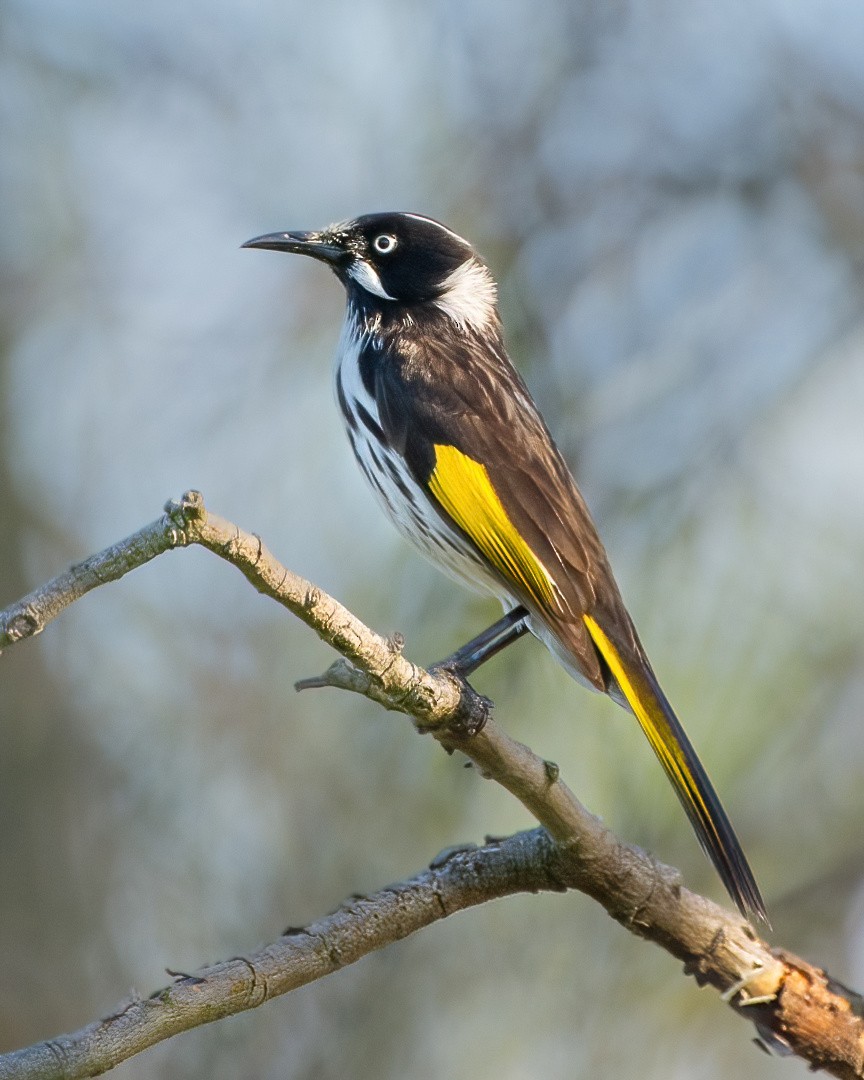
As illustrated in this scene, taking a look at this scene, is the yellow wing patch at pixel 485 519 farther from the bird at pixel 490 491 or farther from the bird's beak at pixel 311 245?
the bird's beak at pixel 311 245

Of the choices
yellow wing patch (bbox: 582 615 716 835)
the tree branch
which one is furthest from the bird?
the tree branch

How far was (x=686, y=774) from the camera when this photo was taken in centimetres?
407

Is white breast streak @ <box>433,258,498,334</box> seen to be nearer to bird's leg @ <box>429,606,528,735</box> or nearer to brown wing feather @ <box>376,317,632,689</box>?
brown wing feather @ <box>376,317,632,689</box>

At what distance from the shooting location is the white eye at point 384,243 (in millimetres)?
5508

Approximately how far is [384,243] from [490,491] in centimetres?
141

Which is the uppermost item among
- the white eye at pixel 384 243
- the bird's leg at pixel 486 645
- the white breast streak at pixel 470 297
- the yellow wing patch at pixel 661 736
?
the white eye at pixel 384 243

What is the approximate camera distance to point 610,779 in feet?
19.8

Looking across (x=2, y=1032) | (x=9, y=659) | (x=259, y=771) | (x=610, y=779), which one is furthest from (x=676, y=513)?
(x=2, y=1032)

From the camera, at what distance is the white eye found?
551 centimetres

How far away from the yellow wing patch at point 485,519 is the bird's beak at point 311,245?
124 centimetres

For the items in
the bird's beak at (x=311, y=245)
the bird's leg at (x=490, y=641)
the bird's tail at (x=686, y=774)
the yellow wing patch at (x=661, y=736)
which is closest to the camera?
the bird's tail at (x=686, y=774)

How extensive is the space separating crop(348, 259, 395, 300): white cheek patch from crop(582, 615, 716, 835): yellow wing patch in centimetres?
187

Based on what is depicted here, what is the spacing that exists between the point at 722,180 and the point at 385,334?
10.8 ft

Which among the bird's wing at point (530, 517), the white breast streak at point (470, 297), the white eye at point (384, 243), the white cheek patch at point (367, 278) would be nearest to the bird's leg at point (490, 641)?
the bird's wing at point (530, 517)
